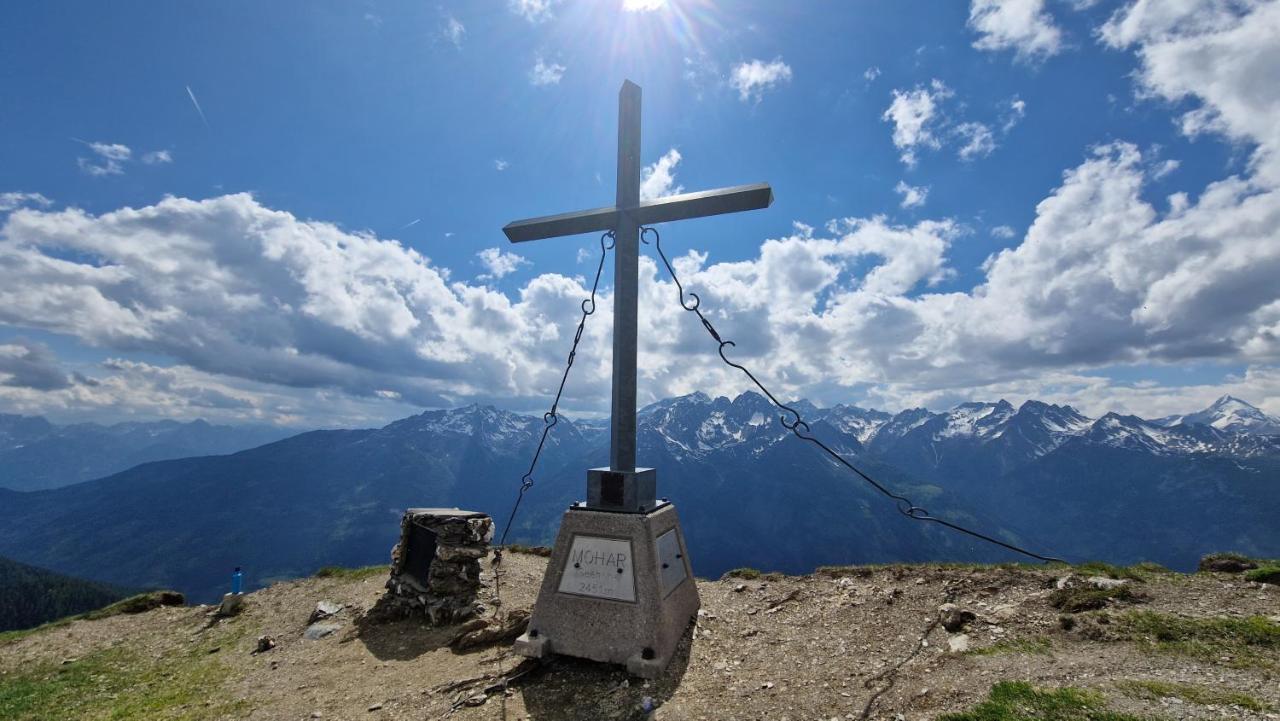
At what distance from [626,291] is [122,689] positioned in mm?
15449

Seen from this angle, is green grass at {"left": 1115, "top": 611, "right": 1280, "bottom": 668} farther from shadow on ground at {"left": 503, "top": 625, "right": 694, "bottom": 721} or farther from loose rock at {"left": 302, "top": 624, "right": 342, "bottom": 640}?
loose rock at {"left": 302, "top": 624, "right": 342, "bottom": 640}

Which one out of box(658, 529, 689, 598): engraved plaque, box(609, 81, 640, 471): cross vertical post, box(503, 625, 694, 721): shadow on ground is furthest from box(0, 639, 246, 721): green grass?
box(609, 81, 640, 471): cross vertical post

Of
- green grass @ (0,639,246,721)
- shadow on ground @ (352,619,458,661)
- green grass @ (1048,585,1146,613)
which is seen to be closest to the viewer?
green grass @ (1048,585,1146,613)

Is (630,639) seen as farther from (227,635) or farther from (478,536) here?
(227,635)

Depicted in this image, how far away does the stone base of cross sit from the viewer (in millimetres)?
9025

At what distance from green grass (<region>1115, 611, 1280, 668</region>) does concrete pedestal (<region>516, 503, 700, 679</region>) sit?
699cm

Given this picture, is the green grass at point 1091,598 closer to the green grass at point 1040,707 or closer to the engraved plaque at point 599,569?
the green grass at point 1040,707

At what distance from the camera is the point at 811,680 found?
8367 millimetres

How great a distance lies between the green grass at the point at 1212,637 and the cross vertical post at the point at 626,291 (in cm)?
814

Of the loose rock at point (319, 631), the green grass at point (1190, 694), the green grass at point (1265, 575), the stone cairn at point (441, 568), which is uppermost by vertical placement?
the green grass at point (1265, 575)

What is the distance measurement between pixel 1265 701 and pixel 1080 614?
295 cm

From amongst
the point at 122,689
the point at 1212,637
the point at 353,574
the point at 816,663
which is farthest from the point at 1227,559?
the point at 353,574

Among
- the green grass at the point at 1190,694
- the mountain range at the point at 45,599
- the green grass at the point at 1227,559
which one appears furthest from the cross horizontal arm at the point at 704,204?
the mountain range at the point at 45,599

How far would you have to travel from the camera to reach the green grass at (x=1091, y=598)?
9.13m
